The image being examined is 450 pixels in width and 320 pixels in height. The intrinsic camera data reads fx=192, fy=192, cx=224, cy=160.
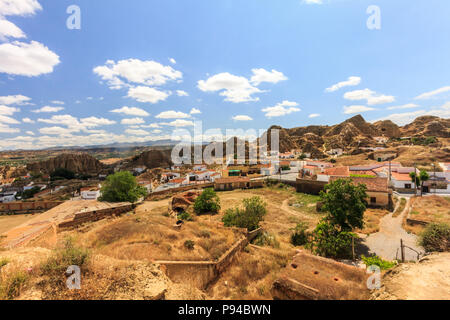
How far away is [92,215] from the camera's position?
1698 cm

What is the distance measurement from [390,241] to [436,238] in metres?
2.85

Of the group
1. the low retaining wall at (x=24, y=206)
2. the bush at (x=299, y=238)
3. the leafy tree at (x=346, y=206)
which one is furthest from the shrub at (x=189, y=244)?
the low retaining wall at (x=24, y=206)

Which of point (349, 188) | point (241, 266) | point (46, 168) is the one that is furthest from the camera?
point (46, 168)

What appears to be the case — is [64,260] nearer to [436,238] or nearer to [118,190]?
[436,238]

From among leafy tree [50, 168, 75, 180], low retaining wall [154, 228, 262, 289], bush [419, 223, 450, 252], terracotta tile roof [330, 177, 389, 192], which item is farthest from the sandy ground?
leafy tree [50, 168, 75, 180]

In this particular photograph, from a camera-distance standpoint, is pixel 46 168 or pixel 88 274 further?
pixel 46 168

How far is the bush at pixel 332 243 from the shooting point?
9.45 meters

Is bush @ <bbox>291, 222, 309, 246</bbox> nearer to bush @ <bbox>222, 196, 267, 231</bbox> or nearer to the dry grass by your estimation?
bush @ <bbox>222, 196, 267, 231</bbox>

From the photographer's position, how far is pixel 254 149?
73.4 meters

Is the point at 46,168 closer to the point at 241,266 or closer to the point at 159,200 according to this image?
the point at 159,200

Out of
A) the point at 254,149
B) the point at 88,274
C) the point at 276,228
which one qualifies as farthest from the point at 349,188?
the point at 254,149

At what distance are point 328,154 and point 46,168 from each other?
85317mm

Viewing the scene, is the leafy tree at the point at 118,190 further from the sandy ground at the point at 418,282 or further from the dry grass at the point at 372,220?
the sandy ground at the point at 418,282

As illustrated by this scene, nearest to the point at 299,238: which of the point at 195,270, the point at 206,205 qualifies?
the point at 195,270
